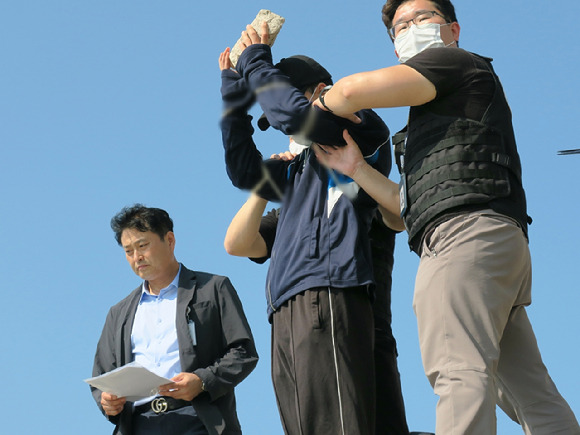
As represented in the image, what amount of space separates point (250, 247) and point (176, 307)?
4.05ft

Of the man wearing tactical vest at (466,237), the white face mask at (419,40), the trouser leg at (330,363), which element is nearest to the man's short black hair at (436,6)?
the white face mask at (419,40)

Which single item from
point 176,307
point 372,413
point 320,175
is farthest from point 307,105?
point 176,307

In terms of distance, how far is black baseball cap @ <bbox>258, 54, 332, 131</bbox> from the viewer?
5.02m

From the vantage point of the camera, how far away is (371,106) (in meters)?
4.24

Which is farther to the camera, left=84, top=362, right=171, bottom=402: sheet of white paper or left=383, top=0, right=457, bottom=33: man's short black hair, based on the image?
left=84, top=362, right=171, bottom=402: sheet of white paper

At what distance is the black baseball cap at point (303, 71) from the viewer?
5016mm

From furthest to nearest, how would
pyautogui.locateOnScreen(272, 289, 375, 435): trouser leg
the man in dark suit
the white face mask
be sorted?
the man in dark suit
the white face mask
pyautogui.locateOnScreen(272, 289, 375, 435): trouser leg

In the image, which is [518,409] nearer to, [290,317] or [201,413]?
[290,317]

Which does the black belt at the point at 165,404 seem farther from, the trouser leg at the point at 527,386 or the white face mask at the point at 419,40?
the white face mask at the point at 419,40

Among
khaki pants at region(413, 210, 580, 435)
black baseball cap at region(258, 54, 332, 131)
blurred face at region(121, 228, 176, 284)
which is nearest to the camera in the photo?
khaki pants at region(413, 210, 580, 435)

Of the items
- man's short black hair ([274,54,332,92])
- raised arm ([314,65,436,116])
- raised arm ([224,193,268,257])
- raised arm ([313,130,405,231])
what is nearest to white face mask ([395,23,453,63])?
raised arm ([314,65,436,116])

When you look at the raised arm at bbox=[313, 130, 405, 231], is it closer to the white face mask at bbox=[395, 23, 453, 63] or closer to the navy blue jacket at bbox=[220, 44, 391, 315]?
the navy blue jacket at bbox=[220, 44, 391, 315]

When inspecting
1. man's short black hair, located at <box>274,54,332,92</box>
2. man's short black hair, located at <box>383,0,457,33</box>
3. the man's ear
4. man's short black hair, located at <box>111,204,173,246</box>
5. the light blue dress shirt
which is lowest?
the light blue dress shirt

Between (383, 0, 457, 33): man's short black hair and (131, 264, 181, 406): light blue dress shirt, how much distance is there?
259 cm
